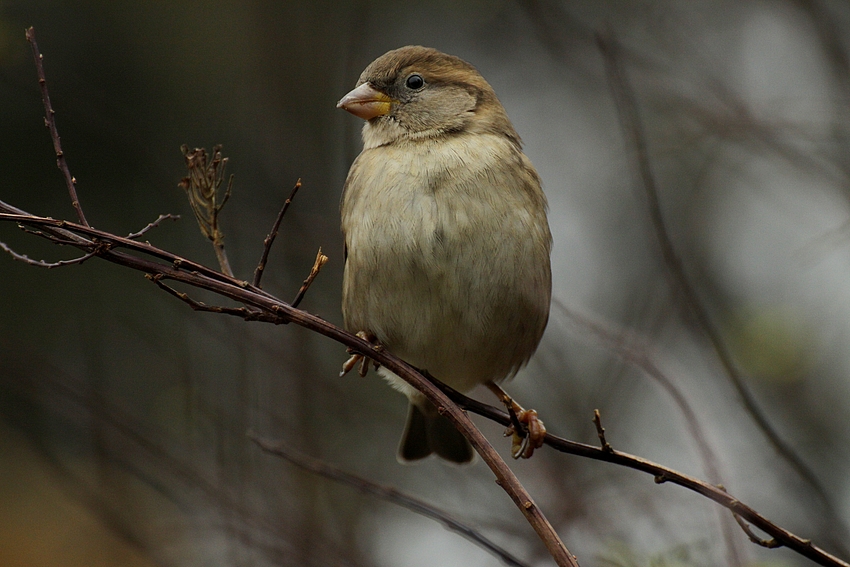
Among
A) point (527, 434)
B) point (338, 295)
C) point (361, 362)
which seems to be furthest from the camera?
point (338, 295)

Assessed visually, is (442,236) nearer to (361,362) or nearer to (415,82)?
(361,362)

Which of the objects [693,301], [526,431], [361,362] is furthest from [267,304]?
[693,301]

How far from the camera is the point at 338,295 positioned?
5574 mm

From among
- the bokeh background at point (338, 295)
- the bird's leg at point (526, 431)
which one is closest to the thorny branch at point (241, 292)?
the bird's leg at point (526, 431)

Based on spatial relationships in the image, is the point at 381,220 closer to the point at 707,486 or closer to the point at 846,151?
the point at 707,486

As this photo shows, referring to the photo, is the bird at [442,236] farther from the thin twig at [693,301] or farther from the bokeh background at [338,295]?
the thin twig at [693,301]

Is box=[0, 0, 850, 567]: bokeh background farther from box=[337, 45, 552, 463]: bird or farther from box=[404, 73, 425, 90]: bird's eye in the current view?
box=[404, 73, 425, 90]: bird's eye

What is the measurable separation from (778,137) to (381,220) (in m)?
1.82

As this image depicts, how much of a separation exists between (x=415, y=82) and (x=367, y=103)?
0.75 ft

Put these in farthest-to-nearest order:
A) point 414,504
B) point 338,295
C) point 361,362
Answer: point 338,295 < point 361,362 < point 414,504

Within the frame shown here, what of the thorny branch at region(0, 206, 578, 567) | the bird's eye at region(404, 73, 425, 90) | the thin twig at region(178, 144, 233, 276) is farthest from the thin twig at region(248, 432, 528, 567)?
the bird's eye at region(404, 73, 425, 90)

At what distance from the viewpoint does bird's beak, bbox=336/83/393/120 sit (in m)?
3.31

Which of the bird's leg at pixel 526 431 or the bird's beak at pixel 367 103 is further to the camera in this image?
the bird's beak at pixel 367 103

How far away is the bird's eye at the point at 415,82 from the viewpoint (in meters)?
3.43
